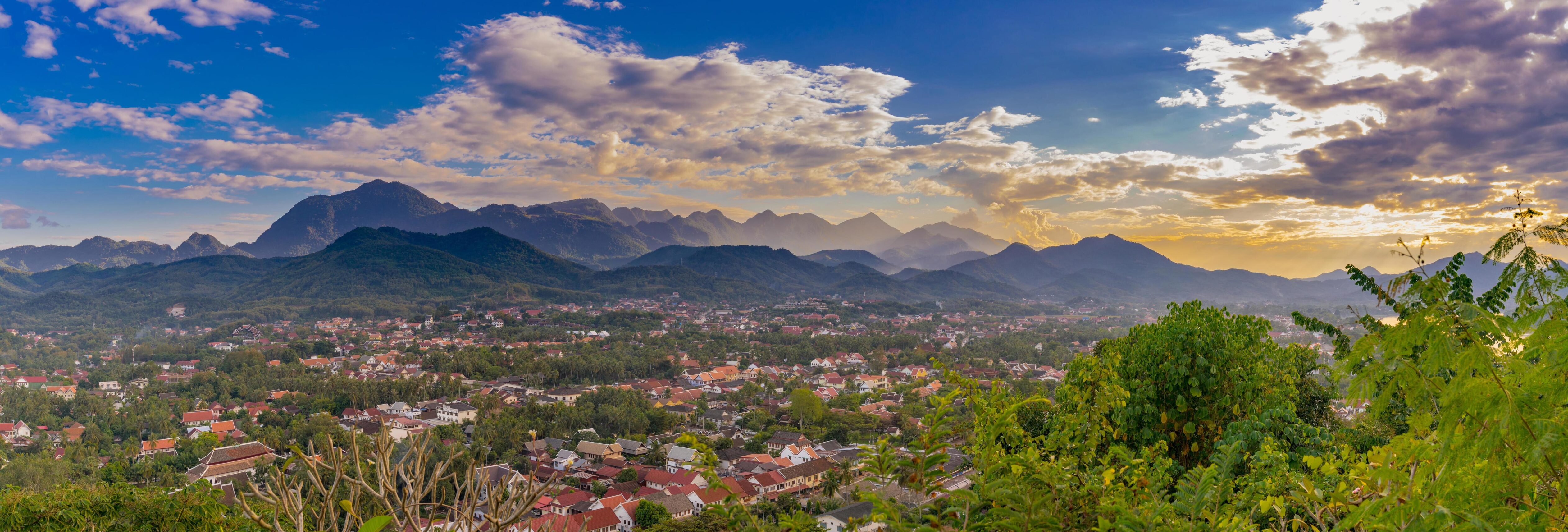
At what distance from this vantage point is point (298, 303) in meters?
60.7

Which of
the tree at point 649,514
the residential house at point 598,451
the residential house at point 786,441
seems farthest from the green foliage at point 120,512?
the residential house at point 786,441

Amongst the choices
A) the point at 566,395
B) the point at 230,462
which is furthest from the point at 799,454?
the point at 230,462

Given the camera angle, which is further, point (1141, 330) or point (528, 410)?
point (528, 410)

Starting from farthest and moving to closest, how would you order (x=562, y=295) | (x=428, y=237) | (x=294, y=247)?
(x=294, y=247), (x=428, y=237), (x=562, y=295)

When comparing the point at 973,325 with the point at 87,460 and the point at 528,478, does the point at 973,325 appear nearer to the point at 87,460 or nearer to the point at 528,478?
the point at 87,460

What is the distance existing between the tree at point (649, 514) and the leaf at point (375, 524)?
44.3 feet

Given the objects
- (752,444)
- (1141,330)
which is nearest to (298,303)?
(752,444)

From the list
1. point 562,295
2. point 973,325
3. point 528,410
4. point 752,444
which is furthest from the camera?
point 562,295

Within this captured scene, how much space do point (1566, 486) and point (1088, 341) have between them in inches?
1948

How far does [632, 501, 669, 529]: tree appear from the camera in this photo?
45.4 feet

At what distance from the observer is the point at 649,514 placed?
1409 cm

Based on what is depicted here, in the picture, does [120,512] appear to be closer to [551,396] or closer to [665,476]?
[665,476]

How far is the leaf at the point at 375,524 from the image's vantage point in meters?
0.93

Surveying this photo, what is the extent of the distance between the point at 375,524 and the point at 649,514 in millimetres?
14154
